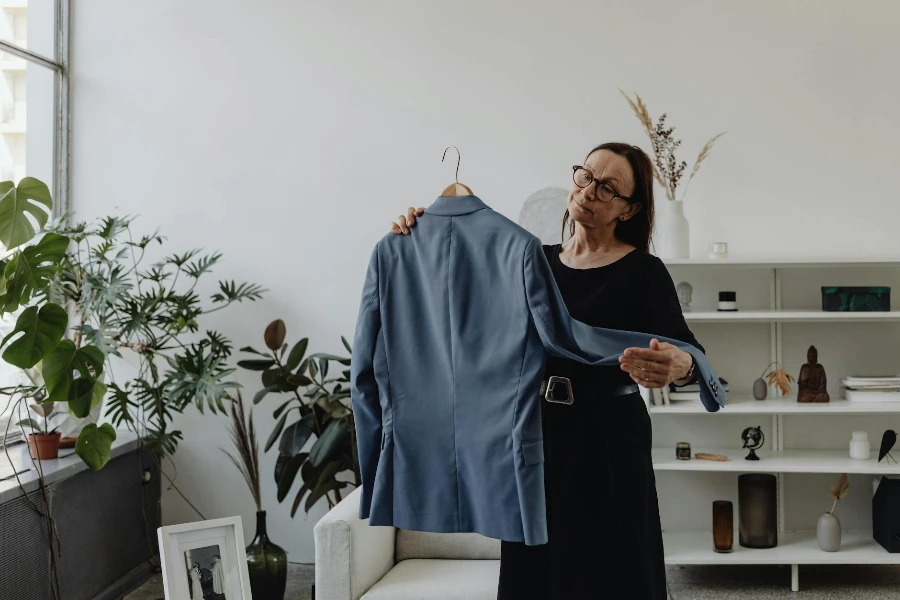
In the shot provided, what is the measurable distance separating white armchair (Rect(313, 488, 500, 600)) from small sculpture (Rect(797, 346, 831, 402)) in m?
1.50

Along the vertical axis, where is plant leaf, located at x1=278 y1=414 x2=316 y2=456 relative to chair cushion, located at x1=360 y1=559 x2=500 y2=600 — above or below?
above

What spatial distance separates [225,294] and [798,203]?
2.61 metres

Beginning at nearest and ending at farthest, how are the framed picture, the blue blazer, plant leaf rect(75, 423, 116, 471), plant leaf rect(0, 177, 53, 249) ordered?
the blue blazer
the framed picture
plant leaf rect(0, 177, 53, 249)
plant leaf rect(75, 423, 116, 471)

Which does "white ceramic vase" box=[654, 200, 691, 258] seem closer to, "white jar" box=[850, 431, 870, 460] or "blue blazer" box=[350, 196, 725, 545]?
"white jar" box=[850, 431, 870, 460]

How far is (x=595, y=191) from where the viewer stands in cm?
186

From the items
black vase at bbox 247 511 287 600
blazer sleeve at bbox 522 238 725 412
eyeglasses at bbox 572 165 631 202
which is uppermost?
eyeglasses at bbox 572 165 631 202

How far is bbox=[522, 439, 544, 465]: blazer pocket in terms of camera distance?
164cm

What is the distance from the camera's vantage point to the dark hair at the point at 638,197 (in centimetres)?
188

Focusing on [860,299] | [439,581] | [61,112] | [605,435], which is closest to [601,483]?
[605,435]

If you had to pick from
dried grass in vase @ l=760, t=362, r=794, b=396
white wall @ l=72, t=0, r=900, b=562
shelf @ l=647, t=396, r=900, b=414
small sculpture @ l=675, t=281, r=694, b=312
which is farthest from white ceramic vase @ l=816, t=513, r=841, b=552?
white wall @ l=72, t=0, r=900, b=562

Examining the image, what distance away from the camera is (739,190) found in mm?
3668

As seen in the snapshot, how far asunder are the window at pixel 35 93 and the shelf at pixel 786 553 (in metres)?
3.04

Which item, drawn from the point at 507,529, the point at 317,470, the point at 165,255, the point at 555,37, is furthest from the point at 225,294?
the point at 507,529

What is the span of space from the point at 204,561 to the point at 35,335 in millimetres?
856
